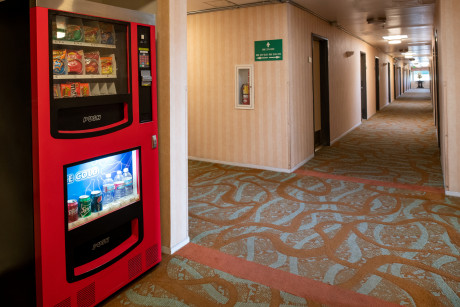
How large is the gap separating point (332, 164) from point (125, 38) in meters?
4.77

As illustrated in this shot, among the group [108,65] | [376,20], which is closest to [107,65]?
[108,65]

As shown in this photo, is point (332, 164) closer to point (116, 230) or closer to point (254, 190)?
point (254, 190)

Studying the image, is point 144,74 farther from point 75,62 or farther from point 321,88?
point 321,88

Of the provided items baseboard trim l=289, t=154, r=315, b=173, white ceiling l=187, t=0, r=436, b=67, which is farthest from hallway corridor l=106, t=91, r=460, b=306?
white ceiling l=187, t=0, r=436, b=67

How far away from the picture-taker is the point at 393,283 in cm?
242

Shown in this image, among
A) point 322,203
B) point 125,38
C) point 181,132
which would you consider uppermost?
point 125,38

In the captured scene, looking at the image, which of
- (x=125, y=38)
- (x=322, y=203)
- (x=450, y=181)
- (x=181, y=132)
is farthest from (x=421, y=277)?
(x=125, y=38)

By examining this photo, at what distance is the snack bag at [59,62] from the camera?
1.88 metres

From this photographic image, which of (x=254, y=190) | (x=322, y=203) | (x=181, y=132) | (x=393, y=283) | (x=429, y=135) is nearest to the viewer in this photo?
(x=393, y=283)

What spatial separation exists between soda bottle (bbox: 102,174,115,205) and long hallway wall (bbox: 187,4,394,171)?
12.7 ft

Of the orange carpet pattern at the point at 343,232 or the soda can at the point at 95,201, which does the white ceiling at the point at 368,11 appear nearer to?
the orange carpet pattern at the point at 343,232

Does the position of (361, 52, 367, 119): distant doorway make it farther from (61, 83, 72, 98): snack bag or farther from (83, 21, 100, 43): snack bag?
(61, 83, 72, 98): snack bag

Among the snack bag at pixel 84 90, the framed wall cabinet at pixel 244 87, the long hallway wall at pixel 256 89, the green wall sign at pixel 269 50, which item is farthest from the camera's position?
the framed wall cabinet at pixel 244 87

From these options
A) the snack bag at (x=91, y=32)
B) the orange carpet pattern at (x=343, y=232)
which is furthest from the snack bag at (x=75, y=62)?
the orange carpet pattern at (x=343, y=232)
